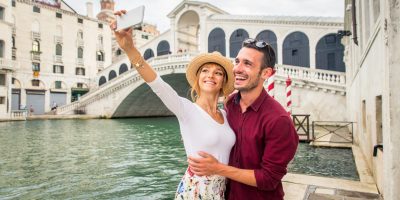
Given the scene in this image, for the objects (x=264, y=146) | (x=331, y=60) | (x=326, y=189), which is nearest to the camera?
(x=264, y=146)

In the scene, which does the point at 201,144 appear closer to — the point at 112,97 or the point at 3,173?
the point at 3,173

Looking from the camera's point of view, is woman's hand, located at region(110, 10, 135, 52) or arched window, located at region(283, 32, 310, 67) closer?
woman's hand, located at region(110, 10, 135, 52)

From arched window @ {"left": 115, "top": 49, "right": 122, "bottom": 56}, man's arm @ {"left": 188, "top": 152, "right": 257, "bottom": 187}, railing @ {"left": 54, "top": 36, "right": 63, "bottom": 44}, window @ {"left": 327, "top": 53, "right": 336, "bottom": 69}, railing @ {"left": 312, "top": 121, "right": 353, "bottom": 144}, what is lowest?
railing @ {"left": 312, "top": 121, "right": 353, "bottom": 144}

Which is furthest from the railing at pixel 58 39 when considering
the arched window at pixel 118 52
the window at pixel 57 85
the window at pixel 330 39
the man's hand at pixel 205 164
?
the man's hand at pixel 205 164

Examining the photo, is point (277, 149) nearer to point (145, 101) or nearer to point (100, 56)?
point (145, 101)

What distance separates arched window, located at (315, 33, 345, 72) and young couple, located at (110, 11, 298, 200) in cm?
1926

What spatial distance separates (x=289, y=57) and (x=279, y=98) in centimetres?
543

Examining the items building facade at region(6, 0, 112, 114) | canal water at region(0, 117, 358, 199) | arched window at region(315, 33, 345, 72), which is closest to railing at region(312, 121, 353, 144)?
canal water at region(0, 117, 358, 199)

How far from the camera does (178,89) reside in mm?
29250

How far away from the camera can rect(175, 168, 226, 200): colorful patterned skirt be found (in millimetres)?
1762

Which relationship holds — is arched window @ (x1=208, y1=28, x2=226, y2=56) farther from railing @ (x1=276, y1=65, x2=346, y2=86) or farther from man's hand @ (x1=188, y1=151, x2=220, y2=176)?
man's hand @ (x1=188, y1=151, x2=220, y2=176)

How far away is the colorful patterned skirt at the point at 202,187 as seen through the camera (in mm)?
1762

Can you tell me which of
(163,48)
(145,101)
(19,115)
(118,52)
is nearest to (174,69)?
(145,101)

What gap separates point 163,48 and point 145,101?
5.44 metres
